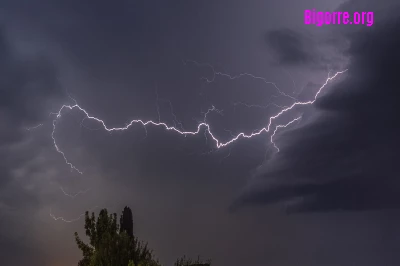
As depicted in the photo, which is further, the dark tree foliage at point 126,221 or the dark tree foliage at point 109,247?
the dark tree foliage at point 126,221

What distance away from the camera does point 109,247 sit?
22984 millimetres

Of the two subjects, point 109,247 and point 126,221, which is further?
point 126,221

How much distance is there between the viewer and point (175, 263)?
Result: 24578 mm

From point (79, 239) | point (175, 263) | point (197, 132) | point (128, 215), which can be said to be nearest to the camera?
point (175, 263)

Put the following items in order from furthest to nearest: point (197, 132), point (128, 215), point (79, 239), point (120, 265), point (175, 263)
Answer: point (197, 132)
point (128, 215)
point (79, 239)
point (175, 263)
point (120, 265)

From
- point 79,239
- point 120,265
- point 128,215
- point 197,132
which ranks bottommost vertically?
point 120,265

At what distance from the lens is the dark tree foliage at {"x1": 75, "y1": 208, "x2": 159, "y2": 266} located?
22781 mm

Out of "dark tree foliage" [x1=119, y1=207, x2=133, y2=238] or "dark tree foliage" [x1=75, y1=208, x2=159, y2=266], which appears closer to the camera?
"dark tree foliage" [x1=75, y1=208, x2=159, y2=266]

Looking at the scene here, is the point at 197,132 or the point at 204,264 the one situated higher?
the point at 197,132

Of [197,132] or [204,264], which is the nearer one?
[204,264]

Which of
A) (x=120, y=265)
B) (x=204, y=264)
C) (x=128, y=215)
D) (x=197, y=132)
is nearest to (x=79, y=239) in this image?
(x=128, y=215)

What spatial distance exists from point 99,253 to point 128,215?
21.8ft

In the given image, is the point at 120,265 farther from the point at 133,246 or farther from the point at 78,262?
the point at 78,262

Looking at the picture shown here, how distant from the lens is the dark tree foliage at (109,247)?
2278 cm
